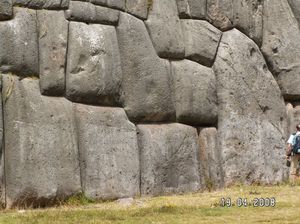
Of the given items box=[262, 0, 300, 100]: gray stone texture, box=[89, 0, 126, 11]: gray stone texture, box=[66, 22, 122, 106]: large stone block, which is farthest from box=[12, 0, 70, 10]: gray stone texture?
box=[262, 0, 300, 100]: gray stone texture

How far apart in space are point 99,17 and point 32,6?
3.76 ft

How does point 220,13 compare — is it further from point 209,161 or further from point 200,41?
point 209,161

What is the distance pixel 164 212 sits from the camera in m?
9.67

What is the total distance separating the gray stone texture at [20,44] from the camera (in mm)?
10445

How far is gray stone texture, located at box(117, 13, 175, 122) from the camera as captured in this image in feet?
39.1

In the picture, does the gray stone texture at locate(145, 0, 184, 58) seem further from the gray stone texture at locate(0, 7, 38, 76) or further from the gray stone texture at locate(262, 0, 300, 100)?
the gray stone texture at locate(262, 0, 300, 100)

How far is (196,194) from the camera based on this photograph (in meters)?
12.2

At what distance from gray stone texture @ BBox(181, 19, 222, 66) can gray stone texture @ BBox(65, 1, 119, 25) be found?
5.69 ft

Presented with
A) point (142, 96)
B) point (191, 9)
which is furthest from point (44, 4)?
point (191, 9)

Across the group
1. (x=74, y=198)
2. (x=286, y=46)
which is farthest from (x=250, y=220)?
(x=286, y=46)

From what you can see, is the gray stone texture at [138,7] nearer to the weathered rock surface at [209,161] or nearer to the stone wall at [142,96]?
the stone wall at [142,96]

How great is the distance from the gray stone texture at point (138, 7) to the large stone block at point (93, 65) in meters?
0.59

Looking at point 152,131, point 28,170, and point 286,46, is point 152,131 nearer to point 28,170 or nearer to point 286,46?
point 28,170

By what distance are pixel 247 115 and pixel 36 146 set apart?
15.3 feet
